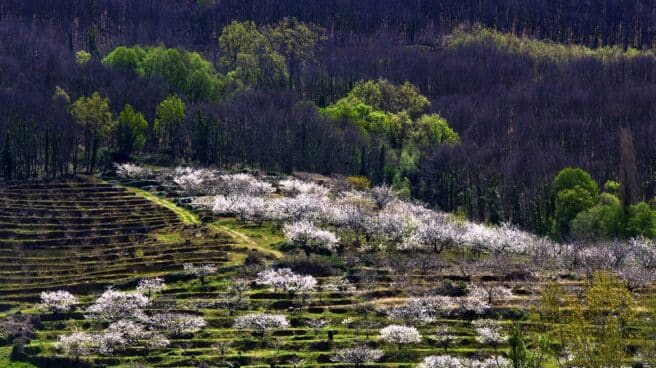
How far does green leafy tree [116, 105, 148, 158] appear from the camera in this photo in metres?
134

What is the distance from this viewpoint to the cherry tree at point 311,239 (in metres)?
97.1

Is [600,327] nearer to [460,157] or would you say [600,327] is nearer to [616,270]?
[616,270]

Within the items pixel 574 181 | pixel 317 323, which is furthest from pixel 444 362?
pixel 574 181

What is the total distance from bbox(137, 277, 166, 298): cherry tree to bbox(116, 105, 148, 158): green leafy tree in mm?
51776

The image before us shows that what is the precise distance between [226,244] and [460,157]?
60.3 metres

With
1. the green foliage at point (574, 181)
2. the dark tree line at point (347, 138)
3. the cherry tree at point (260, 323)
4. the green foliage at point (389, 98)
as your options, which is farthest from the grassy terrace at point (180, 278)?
the green foliage at point (389, 98)

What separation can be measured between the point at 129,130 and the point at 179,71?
3344cm

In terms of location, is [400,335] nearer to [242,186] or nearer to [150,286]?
[150,286]

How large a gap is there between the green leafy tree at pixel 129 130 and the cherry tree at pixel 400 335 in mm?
71152

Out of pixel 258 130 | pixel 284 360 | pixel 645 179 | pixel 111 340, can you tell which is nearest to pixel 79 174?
pixel 258 130

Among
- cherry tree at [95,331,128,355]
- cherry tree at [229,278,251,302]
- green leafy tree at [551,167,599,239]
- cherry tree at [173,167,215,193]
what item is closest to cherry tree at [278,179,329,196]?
cherry tree at [173,167,215,193]

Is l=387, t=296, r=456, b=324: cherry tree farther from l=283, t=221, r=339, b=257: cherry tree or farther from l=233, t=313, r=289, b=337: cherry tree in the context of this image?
l=283, t=221, r=339, b=257: cherry tree

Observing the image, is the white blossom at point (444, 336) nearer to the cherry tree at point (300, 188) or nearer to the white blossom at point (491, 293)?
the white blossom at point (491, 293)

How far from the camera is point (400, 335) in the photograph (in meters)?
71.8
